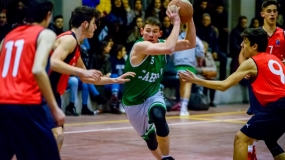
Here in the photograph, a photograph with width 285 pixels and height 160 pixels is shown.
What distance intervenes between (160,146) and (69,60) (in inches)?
72.3

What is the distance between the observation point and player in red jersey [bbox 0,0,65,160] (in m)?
5.47

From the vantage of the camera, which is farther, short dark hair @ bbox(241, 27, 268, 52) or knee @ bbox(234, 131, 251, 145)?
short dark hair @ bbox(241, 27, 268, 52)

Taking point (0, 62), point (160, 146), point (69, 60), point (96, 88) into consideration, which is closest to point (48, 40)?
point (0, 62)

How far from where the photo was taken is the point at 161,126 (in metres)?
7.93

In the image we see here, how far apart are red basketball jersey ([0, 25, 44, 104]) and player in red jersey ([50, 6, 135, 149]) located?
99 cm

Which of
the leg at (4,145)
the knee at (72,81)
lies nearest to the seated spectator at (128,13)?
the knee at (72,81)

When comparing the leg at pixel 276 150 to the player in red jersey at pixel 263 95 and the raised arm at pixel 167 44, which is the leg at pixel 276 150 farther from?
the raised arm at pixel 167 44

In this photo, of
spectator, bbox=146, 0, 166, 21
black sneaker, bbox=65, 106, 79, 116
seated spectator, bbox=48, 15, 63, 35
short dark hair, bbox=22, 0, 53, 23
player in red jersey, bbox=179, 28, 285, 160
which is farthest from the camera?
spectator, bbox=146, 0, 166, 21

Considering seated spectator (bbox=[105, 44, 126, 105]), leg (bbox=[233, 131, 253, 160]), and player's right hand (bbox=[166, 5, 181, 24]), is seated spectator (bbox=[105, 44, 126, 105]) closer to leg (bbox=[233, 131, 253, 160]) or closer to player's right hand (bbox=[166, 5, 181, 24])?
player's right hand (bbox=[166, 5, 181, 24])

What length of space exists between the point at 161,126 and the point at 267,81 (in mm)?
1395

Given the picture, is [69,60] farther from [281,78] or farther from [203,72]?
[203,72]

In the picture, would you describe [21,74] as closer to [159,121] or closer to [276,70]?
[159,121]

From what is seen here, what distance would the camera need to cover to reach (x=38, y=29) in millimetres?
5574

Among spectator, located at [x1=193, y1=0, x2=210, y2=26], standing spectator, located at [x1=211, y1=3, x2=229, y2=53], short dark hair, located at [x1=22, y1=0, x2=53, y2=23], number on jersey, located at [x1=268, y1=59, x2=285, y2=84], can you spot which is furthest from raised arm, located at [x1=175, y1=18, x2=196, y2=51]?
standing spectator, located at [x1=211, y1=3, x2=229, y2=53]
